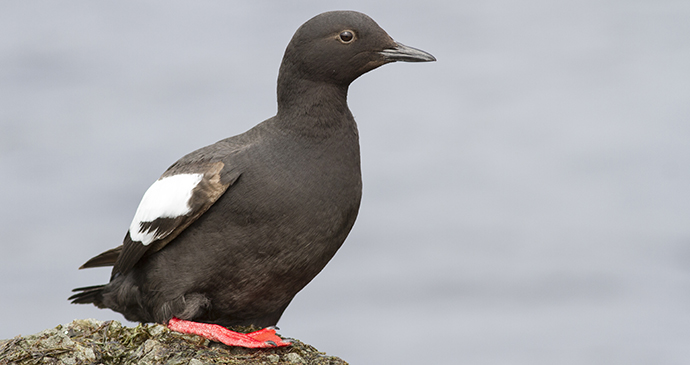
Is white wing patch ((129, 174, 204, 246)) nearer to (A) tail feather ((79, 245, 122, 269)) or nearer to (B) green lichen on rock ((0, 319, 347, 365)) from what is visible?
(A) tail feather ((79, 245, 122, 269))

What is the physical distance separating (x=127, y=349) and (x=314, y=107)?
2587 millimetres

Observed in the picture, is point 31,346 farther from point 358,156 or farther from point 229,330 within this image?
point 358,156

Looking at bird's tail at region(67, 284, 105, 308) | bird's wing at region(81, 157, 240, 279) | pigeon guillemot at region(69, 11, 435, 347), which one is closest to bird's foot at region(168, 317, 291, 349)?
pigeon guillemot at region(69, 11, 435, 347)

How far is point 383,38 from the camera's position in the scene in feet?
24.7

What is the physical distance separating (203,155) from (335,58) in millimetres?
1509

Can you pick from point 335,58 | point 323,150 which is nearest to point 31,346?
point 323,150

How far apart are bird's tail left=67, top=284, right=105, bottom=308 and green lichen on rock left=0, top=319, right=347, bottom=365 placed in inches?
32.0

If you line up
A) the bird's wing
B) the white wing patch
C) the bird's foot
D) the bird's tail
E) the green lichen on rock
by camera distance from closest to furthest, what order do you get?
the green lichen on rock < the bird's foot < the bird's wing < the white wing patch < the bird's tail

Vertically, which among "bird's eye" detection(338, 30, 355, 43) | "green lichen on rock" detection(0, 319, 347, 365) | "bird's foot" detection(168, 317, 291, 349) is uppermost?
"bird's eye" detection(338, 30, 355, 43)

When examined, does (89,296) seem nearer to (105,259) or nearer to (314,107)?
(105,259)

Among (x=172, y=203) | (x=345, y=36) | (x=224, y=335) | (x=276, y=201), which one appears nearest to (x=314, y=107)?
(x=345, y=36)

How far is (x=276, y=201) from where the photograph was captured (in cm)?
737

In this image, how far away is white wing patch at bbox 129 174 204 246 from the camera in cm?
763

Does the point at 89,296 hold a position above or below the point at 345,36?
below
